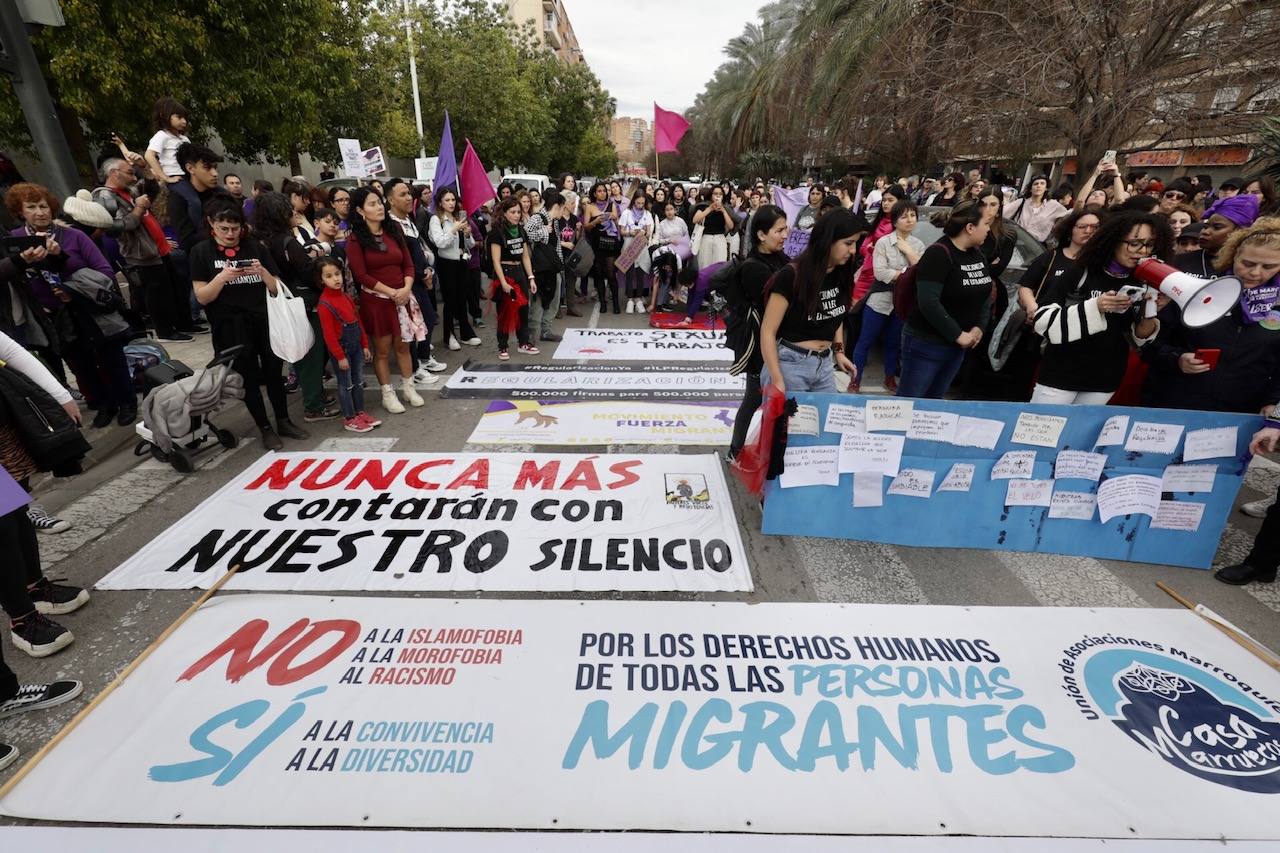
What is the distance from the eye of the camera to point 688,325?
9.52 metres

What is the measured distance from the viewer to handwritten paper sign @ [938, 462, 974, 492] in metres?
3.66

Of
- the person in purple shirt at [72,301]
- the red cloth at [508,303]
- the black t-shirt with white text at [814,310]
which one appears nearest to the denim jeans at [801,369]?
the black t-shirt with white text at [814,310]

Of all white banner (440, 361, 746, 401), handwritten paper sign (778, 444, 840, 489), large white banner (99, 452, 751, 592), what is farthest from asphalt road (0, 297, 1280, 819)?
white banner (440, 361, 746, 401)

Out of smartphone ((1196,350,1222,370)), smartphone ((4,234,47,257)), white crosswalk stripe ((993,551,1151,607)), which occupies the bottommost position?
white crosswalk stripe ((993,551,1151,607))

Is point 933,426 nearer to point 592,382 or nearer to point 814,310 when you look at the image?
point 814,310

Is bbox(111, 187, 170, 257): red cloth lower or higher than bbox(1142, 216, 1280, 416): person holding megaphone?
higher

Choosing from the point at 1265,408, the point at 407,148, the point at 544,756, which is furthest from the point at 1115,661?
the point at 407,148

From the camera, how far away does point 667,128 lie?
13.9m

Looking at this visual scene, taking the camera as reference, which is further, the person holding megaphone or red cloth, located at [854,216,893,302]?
red cloth, located at [854,216,893,302]

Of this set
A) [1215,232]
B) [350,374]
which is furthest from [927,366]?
[350,374]

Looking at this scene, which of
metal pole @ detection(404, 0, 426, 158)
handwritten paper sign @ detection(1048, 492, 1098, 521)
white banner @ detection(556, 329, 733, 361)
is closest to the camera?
handwritten paper sign @ detection(1048, 492, 1098, 521)

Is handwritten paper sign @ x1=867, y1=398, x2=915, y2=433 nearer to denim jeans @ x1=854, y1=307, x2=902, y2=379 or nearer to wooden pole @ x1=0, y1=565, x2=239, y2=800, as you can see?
denim jeans @ x1=854, y1=307, x2=902, y2=379

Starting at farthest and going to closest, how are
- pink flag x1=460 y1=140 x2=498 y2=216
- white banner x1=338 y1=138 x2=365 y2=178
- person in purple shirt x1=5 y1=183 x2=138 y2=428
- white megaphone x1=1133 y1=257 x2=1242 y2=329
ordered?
white banner x1=338 y1=138 x2=365 y2=178
pink flag x1=460 y1=140 x2=498 y2=216
person in purple shirt x1=5 y1=183 x2=138 y2=428
white megaphone x1=1133 y1=257 x2=1242 y2=329

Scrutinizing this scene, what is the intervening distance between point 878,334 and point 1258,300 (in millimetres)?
3375
